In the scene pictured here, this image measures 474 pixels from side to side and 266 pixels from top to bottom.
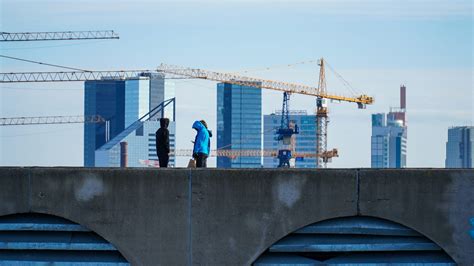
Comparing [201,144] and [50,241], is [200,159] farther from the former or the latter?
[50,241]

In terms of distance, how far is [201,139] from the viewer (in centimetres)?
1875

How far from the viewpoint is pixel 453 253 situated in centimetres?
1398

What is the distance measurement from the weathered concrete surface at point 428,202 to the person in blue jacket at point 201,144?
16.1 ft

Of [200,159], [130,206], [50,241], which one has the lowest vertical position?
[50,241]

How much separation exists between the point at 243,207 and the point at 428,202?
2.03m

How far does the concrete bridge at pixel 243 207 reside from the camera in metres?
13.9

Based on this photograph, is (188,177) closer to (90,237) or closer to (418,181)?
(90,237)

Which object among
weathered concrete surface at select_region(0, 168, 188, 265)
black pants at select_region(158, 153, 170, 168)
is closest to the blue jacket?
black pants at select_region(158, 153, 170, 168)

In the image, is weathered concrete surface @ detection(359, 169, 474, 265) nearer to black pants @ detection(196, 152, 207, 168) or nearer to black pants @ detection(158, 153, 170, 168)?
black pants @ detection(158, 153, 170, 168)

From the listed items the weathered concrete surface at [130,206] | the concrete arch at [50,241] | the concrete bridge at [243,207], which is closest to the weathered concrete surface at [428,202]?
the concrete bridge at [243,207]

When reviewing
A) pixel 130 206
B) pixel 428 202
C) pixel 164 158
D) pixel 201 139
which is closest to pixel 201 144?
pixel 201 139

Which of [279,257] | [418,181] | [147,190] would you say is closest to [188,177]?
[147,190]

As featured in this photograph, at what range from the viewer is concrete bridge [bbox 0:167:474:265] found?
13.9 m

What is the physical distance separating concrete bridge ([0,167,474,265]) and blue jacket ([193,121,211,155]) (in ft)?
15.3
